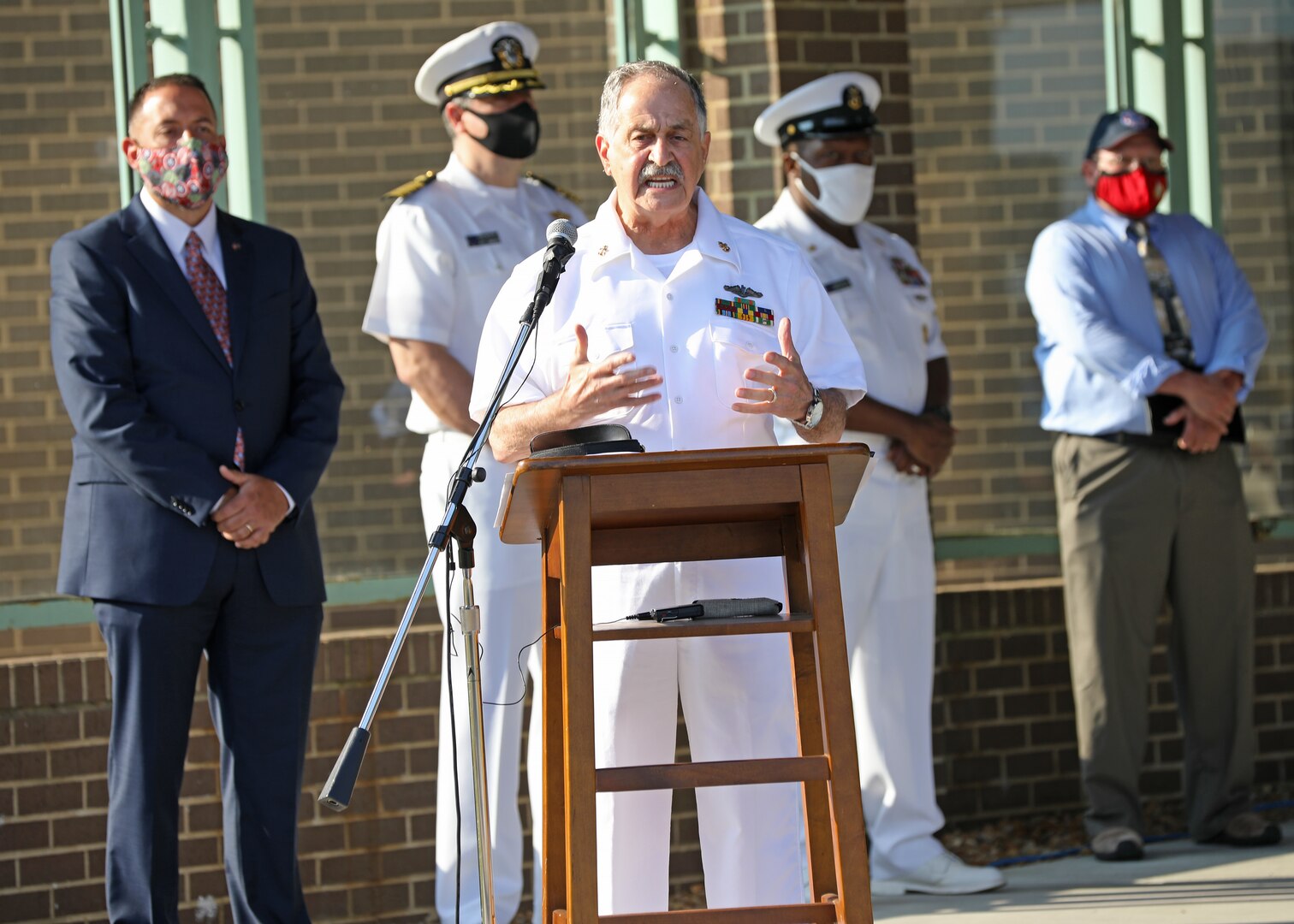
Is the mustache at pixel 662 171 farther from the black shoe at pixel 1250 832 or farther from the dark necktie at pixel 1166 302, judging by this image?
the black shoe at pixel 1250 832

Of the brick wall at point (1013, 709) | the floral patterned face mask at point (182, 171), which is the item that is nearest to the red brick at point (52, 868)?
the floral patterned face mask at point (182, 171)

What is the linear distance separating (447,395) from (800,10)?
2248 millimetres

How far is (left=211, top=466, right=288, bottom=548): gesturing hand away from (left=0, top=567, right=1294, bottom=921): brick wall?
1.27 meters

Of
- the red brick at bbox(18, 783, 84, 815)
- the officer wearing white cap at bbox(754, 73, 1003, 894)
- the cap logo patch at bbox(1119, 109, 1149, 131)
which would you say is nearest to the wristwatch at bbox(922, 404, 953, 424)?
the officer wearing white cap at bbox(754, 73, 1003, 894)

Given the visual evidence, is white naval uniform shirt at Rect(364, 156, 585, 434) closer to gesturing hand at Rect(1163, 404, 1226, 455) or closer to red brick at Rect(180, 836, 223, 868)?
red brick at Rect(180, 836, 223, 868)

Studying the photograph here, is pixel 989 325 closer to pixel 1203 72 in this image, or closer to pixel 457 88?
pixel 1203 72

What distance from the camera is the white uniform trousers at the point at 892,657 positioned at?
18.9 ft

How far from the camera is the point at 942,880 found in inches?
223

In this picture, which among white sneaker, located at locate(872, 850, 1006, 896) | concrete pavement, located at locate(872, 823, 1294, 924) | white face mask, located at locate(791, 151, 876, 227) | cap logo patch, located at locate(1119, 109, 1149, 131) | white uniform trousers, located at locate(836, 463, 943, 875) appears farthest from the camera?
cap logo patch, located at locate(1119, 109, 1149, 131)

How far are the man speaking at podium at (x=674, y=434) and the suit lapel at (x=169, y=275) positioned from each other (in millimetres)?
1166

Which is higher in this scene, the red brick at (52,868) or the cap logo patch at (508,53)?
the cap logo patch at (508,53)

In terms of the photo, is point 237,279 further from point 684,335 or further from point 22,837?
point 22,837

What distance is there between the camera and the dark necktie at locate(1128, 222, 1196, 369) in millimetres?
6227

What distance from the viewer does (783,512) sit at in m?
→ 3.39
